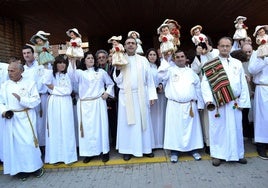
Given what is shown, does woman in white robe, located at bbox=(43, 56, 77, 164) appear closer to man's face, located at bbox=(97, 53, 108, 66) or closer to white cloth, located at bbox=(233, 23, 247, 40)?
man's face, located at bbox=(97, 53, 108, 66)

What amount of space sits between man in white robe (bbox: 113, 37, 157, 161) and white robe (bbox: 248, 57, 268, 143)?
186 cm

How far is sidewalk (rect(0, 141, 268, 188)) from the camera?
4094mm

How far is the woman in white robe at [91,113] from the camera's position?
5.04 metres

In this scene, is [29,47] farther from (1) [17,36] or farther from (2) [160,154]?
(1) [17,36]

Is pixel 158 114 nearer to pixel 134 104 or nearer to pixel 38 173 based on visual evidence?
pixel 134 104

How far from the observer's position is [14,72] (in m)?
4.45

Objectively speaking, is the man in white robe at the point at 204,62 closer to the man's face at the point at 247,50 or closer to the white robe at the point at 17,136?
the man's face at the point at 247,50

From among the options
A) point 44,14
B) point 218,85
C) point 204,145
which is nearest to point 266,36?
point 218,85

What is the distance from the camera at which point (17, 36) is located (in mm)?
8766

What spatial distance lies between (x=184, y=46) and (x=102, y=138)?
11.5 m

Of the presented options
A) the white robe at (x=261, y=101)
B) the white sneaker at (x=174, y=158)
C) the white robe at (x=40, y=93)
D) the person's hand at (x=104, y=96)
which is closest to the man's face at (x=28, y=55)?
the white robe at (x=40, y=93)

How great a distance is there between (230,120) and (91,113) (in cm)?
245

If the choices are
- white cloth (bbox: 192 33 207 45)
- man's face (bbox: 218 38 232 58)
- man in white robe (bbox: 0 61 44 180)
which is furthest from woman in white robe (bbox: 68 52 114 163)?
man's face (bbox: 218 38 232 58)

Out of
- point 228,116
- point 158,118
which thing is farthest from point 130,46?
point 228,116
